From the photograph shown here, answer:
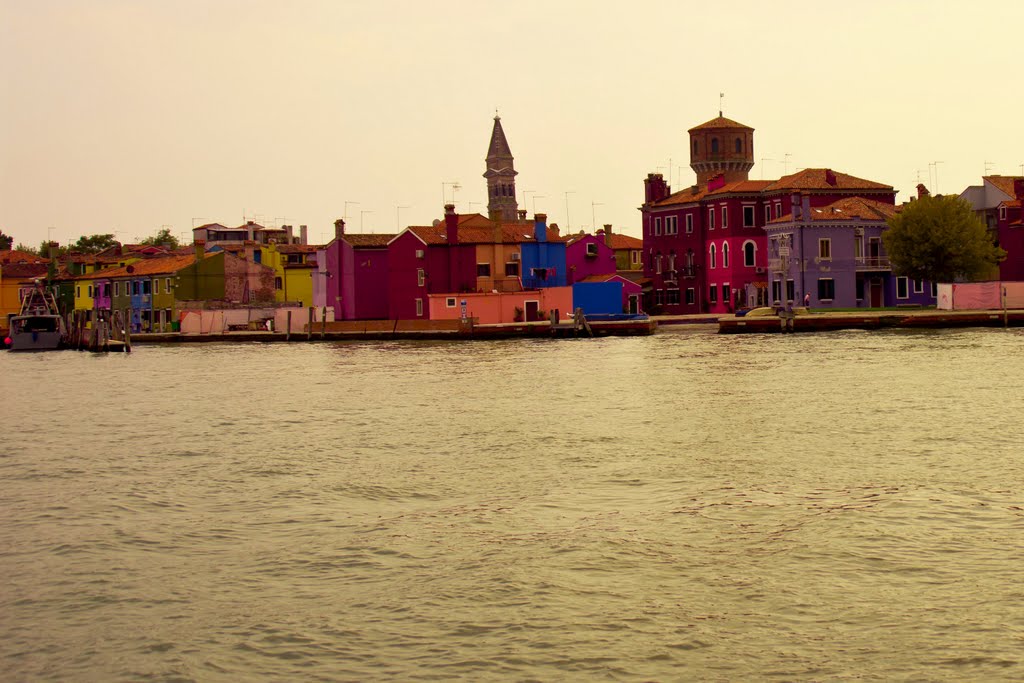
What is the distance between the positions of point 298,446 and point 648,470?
8140mm

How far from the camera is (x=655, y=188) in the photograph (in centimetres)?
10138

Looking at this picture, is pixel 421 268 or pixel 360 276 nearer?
pixel 421 268

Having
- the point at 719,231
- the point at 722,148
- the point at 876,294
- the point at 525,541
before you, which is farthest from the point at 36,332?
the point at 525,541

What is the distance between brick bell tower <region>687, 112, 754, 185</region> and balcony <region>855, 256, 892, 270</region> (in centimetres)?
3445

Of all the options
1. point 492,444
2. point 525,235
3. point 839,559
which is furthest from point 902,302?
point 839,559

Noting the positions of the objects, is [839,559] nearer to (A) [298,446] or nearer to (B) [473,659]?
(B) [473,659]

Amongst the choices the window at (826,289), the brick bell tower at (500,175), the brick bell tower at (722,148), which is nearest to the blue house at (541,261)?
the window at (826,289)

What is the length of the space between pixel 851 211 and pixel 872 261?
3482mm

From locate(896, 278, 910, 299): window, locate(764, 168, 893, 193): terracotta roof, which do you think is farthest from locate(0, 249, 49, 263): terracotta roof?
locate(896, 278, 910, 299): window

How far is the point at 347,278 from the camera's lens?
92.1 metres

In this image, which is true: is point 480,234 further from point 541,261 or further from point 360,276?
point 360,276

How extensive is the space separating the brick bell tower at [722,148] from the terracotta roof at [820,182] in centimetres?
2620

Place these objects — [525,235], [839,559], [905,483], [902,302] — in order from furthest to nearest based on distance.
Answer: [525,235]
[902,302]
[905,483]
[839,559]

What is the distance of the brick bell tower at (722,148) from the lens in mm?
117812
